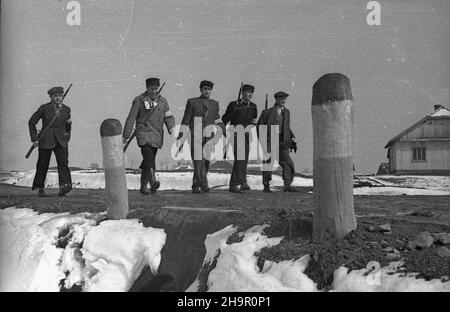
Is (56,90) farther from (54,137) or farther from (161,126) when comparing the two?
(161,126)

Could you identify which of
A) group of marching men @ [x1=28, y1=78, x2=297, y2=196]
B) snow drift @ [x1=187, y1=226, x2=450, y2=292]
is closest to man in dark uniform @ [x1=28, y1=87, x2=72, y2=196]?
group of marching men @ [x1=28, y1=78, x2=297, y2=196]

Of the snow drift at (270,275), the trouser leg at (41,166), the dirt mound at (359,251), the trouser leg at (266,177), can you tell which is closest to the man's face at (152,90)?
the trouser leg at (41,166)

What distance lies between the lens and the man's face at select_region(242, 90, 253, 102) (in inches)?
379

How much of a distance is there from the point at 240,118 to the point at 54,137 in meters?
3.36

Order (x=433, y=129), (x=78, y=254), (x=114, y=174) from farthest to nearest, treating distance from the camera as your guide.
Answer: (x=433, y=129) < (x=114, y=174) < (x=78, y=254)

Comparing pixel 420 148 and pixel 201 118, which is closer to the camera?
pixel 201 118

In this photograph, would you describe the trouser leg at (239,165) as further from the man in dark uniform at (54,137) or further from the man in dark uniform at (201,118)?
the man in dark uniform at (54,137)

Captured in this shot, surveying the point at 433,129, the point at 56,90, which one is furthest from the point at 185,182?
the point at 433,129

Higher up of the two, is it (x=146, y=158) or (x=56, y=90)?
(x=56, y=90)

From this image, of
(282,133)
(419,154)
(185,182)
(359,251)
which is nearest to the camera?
(359,251)

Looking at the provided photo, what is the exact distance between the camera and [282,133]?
1019cm

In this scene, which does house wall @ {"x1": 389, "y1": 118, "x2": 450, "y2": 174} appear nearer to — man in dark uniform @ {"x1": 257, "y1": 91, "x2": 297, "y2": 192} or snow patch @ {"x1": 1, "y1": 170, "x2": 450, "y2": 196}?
snow patch @ {"x1": 1, "y1": 170, "x2": 450, "y2": 196}

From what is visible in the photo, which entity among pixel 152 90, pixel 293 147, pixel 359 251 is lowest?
pixel 359 251

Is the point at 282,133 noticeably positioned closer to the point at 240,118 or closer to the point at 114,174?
the point at 240,118
